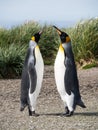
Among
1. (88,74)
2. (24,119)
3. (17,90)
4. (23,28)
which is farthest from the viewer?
(23,28)

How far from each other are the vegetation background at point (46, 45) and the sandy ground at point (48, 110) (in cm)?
113

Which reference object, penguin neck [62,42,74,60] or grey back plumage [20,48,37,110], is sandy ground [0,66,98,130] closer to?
grey back plumage [20,48,37,110]

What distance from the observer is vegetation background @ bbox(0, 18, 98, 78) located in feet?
48.9

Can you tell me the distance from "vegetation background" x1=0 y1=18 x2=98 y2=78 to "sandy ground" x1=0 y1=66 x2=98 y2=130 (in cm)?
113

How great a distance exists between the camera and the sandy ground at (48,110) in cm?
859

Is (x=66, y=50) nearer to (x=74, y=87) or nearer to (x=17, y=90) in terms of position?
(x=74, y=87)

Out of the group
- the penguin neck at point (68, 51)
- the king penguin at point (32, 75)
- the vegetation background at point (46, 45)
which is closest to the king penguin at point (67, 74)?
the penguin neck at point (68, 51)

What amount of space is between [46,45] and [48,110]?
10.7 metres

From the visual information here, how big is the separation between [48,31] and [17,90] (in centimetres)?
1027

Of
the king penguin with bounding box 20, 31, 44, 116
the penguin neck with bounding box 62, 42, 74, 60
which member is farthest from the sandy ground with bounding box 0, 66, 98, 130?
the penguin neck with bounding box 62, 42, 74, 60

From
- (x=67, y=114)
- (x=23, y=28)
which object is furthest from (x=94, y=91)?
(x=23, y=28)

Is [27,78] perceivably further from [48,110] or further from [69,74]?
[48,110]

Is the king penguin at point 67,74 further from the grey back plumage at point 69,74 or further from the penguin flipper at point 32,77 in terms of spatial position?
the penguin flipper at point 32,77

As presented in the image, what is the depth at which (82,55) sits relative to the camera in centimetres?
1800
